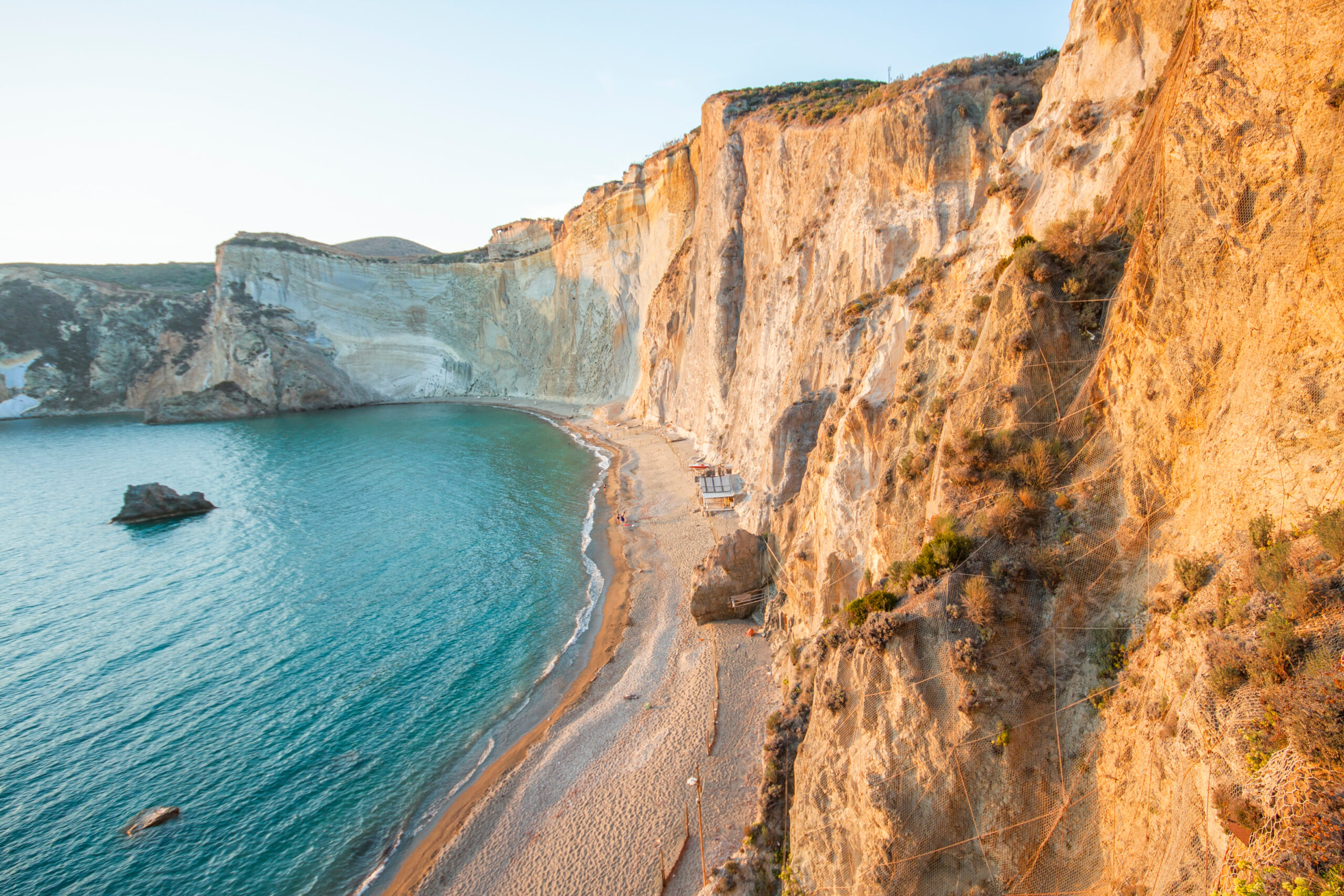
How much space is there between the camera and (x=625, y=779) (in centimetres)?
1678

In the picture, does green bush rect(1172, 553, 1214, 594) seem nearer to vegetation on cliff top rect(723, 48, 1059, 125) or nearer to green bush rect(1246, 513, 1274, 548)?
green bush rect(1246, 513, 1274, 548)

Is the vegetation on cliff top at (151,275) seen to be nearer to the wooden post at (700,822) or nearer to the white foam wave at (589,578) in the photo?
the white foam wave at (589,578)

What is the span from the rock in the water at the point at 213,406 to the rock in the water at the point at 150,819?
84700 millimetres

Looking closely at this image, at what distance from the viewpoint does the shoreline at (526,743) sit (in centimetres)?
1511

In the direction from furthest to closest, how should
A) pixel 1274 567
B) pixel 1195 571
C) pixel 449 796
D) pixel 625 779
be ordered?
pixel 449 796, pixel 625 779, pixel 1195 571, pixel 1274 567

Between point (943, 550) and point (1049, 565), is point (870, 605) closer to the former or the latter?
point (943, 550)

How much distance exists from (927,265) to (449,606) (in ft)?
80.0

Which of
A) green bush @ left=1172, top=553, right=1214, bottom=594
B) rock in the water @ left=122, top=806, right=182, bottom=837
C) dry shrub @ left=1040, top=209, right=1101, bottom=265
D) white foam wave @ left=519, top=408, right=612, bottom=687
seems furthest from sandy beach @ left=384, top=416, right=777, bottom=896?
dry shrub @ left=1040, top=209, right=1101, bottom=265

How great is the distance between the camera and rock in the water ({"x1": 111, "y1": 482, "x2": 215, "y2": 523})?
42.6m

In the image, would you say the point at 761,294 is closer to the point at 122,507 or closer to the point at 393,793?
the point at 393,793

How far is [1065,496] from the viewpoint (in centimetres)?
970

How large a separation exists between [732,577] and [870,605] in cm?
1177

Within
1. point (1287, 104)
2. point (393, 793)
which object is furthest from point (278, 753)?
point (1287, 104)

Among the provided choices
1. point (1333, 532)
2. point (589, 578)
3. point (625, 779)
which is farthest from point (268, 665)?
point (1333, 532)
